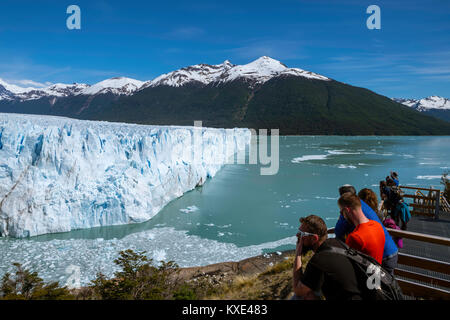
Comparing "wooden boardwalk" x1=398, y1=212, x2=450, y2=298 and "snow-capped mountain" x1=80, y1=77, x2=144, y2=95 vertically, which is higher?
"snow-capped mountain" x1=80, y1=77, x2=144, y2=95

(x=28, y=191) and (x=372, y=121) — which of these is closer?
(x=28, y=191)

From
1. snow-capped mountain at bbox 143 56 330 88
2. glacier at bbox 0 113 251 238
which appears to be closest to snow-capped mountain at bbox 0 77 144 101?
snow-capped mountain at bbox 143 56 330 88

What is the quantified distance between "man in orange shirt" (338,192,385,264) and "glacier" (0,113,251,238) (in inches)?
299

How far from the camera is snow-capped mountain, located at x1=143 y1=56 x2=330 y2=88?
121938 mm

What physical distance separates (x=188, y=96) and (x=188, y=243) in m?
119

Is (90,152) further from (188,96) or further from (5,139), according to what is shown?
(188,96)

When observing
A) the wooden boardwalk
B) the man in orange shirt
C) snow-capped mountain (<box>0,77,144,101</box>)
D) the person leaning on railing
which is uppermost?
snow-capped mountain (<box>0,77,144,101</box>)

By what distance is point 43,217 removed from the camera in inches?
292

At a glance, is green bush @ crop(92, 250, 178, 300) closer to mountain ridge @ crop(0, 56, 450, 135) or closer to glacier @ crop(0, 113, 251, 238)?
glacier @ crop(0, 113, 251, 238)

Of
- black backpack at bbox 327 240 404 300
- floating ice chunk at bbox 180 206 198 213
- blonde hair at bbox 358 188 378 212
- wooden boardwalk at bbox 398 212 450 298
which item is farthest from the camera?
floating ice chunk at bbox 180 206 198 213

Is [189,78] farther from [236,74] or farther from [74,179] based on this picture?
[74,179]

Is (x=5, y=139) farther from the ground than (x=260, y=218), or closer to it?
farther from the ground
